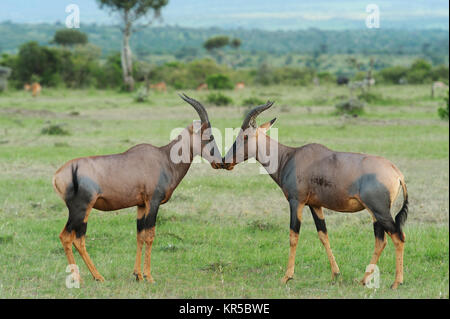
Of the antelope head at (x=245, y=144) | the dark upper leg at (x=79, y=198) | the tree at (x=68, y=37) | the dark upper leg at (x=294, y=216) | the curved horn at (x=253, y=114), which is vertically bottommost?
the dark upper leg at (x=294, y=216)

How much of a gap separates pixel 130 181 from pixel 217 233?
2614 millimetres

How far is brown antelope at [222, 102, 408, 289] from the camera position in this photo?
6223mm

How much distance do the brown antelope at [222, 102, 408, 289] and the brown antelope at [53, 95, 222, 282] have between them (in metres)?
0.45

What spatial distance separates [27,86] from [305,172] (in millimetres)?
28950

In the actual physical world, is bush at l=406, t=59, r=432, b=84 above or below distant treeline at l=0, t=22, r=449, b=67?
below

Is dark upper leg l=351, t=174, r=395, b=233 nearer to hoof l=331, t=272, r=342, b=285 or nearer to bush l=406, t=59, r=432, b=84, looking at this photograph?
hoof l=331, t=272, r=342, b=285

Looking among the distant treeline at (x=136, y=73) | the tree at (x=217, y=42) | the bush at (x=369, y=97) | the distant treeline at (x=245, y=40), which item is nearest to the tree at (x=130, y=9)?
the distant treeline at (x=136, y=73)

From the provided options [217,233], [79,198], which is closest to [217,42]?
[217,233]

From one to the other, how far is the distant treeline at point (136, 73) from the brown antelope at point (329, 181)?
995 inches

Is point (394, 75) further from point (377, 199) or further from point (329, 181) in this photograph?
point (377, 199)

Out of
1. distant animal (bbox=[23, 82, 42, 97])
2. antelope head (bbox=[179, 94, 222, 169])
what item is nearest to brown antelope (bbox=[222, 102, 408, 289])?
antelope head (bbox=[179, 94, 222, 169])

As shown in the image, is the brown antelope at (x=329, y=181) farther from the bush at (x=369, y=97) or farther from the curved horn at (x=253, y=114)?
the bush at (x=369, y=97)

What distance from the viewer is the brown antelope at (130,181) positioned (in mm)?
6191

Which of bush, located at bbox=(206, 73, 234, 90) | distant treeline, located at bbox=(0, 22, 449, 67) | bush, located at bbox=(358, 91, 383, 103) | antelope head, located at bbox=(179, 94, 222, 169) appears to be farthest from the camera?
distant treeline, located at bbox=(0, 22, 449, 67)
